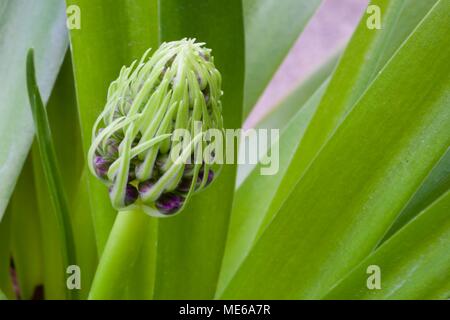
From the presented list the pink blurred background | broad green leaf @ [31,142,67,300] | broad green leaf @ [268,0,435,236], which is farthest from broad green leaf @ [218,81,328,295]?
the pink blurred background

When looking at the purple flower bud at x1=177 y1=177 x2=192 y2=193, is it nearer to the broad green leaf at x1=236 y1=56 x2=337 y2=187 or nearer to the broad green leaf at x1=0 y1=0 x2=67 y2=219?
the broad green leaf at x1=0 y1=0 x2=67 y2=219

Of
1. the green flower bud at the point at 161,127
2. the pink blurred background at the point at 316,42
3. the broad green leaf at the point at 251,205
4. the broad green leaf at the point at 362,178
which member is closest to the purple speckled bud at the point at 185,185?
the green flower bud at the point at 161,127

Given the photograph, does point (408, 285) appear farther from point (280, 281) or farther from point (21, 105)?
point (21, 105)

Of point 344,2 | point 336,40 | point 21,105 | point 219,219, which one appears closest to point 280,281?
point 219,219

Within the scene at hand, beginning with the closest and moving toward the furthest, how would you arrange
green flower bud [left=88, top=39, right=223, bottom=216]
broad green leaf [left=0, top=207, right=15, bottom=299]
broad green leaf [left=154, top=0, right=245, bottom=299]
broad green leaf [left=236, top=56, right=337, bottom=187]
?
green flower bud [left=88, top=39, right=223, bottom=216] → broad green leaf [left=154, top=0, right=245, bottom=299] → broad green leaf [left=0, top=207, right=15, bottom=299] → broad green leaf [left=236, top=56, right=337, bottom=187]

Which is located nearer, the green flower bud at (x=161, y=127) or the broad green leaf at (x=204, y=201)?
the green flower bud at (x=161, y=127)

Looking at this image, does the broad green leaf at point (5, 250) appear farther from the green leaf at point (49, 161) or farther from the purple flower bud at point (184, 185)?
the purple flower bud at point (184, 185)

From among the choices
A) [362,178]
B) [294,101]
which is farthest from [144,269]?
[294,101]
